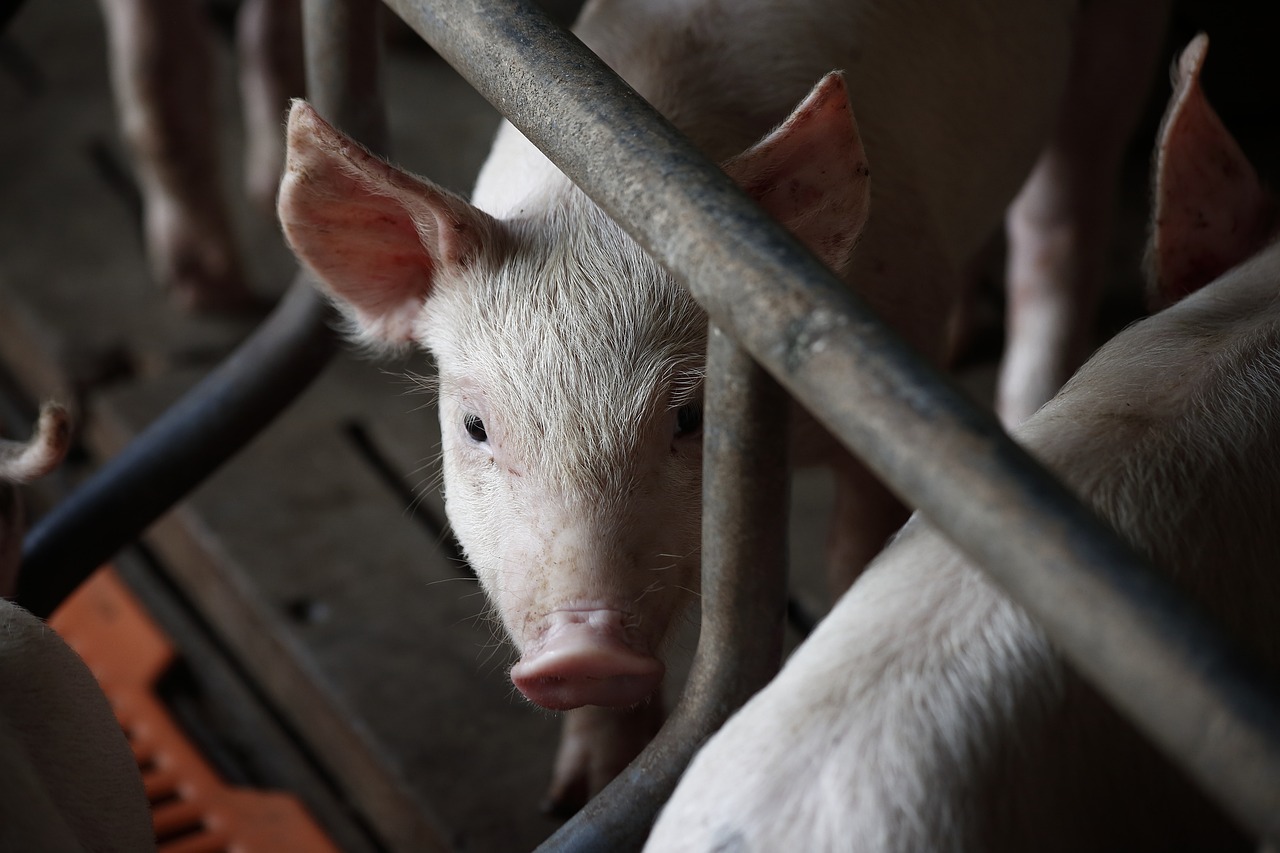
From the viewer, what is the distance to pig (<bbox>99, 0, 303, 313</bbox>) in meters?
2.93

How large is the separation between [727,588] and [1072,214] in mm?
1862

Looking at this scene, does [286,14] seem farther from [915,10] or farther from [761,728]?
[761,728]

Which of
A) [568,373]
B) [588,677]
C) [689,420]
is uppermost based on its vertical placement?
[568,373]

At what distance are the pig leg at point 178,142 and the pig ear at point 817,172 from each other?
2.04 metres

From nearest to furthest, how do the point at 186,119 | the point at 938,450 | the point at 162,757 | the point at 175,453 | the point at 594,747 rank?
the point at 938,450 < the point at 175,453 < the point at 594,747 < the point at 162,757 < the point at 186,119

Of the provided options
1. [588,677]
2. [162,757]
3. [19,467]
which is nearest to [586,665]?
[588,677]

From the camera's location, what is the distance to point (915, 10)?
1858 mm

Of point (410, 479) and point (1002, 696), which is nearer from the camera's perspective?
point (1002, 696)

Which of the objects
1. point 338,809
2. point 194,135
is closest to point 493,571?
point 338,809

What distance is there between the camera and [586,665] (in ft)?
4.12

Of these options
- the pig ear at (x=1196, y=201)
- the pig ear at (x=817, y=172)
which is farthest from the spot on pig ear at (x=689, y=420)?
the pig ear at (x=1196, y=201)

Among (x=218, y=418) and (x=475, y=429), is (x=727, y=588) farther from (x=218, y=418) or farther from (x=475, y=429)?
(x=218, y=418)

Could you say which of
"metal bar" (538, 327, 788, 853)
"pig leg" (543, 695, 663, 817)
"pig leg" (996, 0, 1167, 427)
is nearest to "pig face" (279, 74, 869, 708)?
"metal bar" (538, 327, 788, 853)

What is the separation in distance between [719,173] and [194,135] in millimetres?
2387
